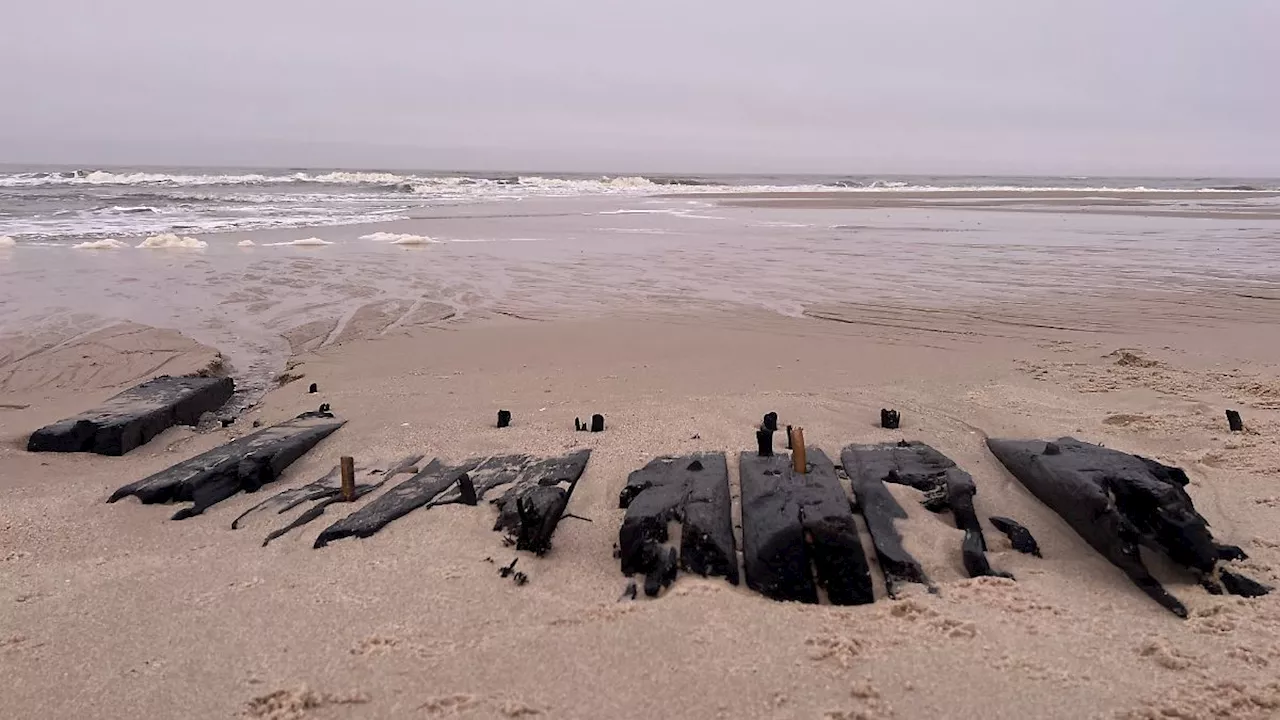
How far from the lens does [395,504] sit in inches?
180

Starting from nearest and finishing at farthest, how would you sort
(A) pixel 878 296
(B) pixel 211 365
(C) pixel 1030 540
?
(C) pixel 1030 540 → (B) pixel 211 365 → (A) pixel 878 296

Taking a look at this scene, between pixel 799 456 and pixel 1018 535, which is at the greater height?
pixel 799 456

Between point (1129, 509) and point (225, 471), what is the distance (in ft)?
16.9

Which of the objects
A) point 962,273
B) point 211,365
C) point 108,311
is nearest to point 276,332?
point 211,365

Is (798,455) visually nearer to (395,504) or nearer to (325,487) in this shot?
(395,504)

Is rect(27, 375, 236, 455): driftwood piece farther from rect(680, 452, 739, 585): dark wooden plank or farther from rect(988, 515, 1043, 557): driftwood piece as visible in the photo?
rect(988, 515, 1043, 557): driftwood piece

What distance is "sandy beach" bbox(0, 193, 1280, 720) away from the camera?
9.52ft

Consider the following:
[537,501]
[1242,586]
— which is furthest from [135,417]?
[1242,586]

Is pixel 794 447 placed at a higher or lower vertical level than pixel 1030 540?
higher

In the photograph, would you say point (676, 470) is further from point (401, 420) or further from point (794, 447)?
point (401, 420)

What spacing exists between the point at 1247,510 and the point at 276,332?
9887mm

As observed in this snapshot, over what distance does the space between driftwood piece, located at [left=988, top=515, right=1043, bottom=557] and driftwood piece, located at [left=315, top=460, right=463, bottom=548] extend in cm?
317

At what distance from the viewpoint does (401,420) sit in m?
6.54

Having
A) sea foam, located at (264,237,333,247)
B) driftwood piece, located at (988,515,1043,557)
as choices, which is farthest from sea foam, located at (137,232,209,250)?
driftwood piece, located at (988,515,1043,557)
